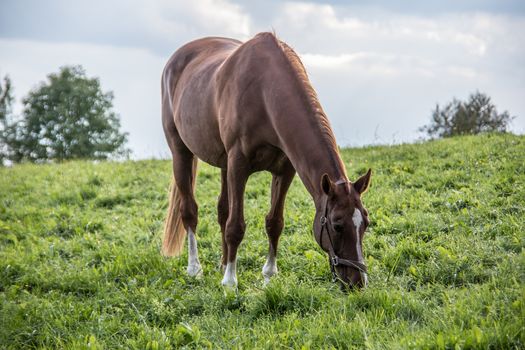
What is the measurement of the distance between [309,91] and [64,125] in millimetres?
30869

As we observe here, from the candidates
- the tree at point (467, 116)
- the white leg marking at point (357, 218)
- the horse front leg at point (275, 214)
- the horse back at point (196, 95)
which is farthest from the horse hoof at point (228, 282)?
the tree at point (467, 116)

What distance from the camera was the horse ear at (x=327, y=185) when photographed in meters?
4.10

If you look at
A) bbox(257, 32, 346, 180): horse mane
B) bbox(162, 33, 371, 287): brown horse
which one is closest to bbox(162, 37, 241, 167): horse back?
bbox(162, 33, 371, 287): brown horse

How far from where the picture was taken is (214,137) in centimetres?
574

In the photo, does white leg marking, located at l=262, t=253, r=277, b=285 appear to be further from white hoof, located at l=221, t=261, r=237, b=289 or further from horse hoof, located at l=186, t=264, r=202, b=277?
horse hoof, located at l=186, t=264, r=202, b=277

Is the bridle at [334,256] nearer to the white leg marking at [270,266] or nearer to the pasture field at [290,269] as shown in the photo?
the pasture field at [290,269]

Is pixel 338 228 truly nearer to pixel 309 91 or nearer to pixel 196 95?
pixel 309 91

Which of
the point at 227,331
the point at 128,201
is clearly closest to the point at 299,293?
the point at 227,331

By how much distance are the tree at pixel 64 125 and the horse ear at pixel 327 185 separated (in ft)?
97.9

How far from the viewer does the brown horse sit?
13.9 feet

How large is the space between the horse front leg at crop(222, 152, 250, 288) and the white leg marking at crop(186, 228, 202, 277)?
55 cm

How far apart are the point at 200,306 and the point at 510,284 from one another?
92.0 inches

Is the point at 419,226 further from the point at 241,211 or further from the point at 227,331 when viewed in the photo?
the point at 227,331

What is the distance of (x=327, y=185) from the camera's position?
13.6 ft
